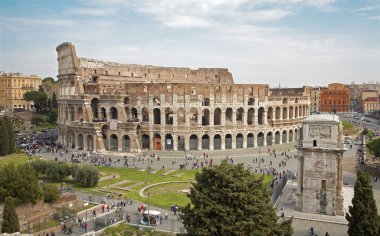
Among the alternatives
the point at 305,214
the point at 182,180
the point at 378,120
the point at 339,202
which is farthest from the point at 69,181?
the point at 378,120

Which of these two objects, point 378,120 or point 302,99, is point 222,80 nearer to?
point 302,99

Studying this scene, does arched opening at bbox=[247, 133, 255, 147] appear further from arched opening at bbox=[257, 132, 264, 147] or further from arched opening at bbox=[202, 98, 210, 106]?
arched opening at bbox=[202, 98, 210, 106]

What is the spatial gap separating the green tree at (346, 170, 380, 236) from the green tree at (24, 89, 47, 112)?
90734 millimetres

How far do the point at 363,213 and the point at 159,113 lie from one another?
144ft

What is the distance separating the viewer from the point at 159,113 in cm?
6272

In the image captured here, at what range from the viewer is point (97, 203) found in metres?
32.3

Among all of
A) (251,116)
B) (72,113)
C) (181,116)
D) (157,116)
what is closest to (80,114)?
(72,113)

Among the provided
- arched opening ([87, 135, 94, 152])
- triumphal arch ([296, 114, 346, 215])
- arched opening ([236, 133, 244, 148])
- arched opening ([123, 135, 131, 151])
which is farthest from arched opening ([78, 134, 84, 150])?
triumphal arch ([296, 114, 346, 215])

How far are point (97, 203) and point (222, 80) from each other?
181 feet

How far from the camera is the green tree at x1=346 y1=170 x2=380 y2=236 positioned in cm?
2181

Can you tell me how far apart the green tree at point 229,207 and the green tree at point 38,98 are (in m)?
88.3

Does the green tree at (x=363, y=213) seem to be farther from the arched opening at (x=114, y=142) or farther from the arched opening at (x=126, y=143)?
the arched opening at (x=114, y=142)

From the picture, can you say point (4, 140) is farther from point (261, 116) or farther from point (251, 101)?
point (261, 116)

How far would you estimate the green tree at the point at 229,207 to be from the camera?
1819 centimetres
